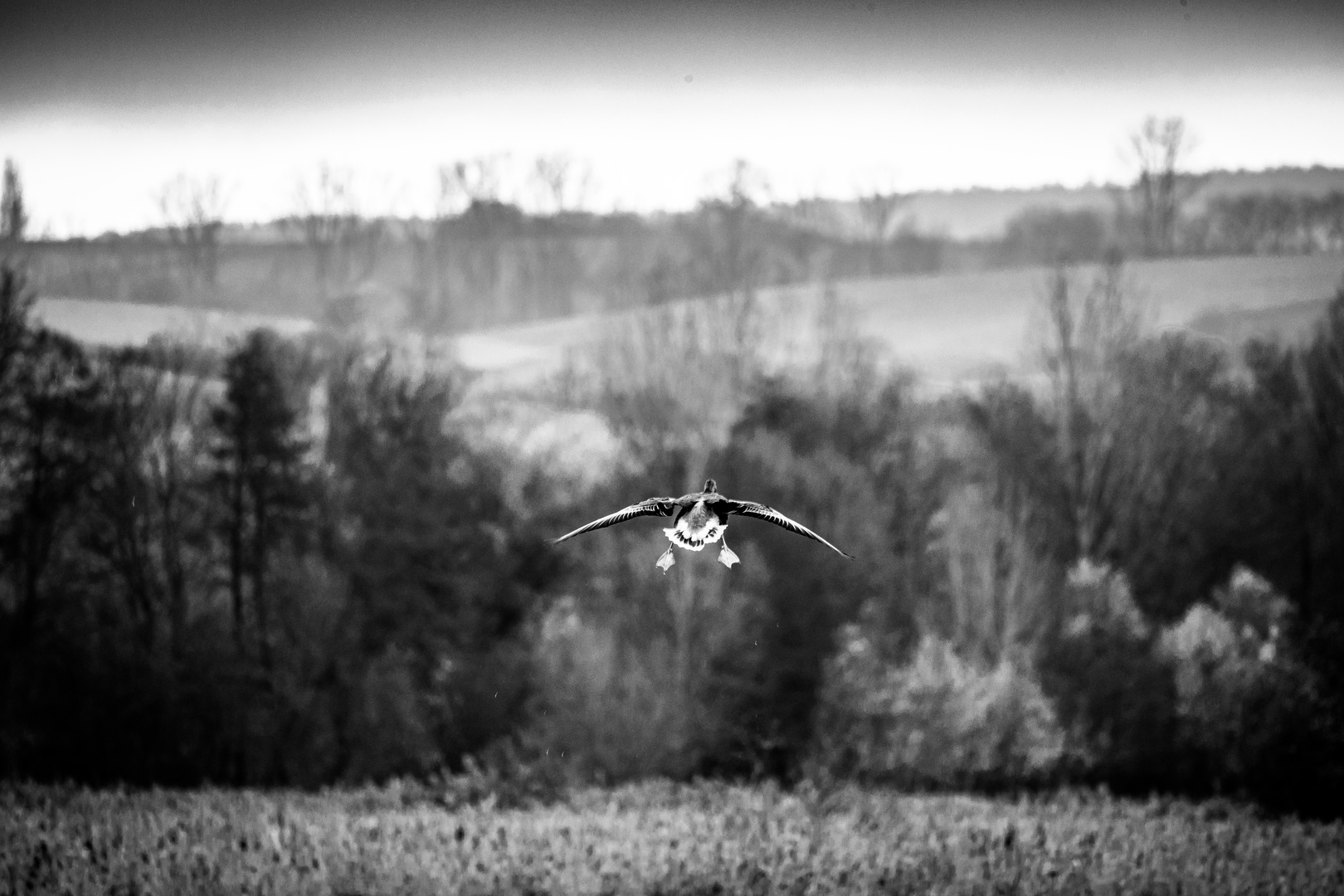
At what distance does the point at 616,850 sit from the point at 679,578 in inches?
888

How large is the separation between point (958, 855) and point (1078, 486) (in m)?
29.4

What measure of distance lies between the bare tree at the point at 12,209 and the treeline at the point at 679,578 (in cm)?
839

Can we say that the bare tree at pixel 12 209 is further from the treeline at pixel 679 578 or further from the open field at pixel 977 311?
the open field at pixel 977 311

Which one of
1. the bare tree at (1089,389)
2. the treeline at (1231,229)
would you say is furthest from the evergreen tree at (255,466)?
the treeline at (1231,229)

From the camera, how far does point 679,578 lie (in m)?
43.7

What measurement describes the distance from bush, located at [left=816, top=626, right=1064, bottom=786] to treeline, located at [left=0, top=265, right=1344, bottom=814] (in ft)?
0.36

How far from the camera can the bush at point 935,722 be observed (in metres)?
37.4

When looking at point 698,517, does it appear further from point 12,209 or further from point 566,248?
point 566,248

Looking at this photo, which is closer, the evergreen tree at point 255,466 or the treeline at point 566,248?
the evergreen tree at point 255,466

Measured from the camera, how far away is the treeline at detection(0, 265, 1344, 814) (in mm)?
38344

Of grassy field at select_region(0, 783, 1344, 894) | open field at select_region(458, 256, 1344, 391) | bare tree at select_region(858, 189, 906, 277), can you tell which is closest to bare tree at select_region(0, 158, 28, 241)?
open field at select_region(458, 256, 1344, 391)

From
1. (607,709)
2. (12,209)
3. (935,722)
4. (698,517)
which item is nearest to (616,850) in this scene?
(698,517)

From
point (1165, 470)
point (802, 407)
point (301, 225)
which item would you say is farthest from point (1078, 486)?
point (301, 225)

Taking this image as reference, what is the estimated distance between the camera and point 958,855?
22.0 metres
